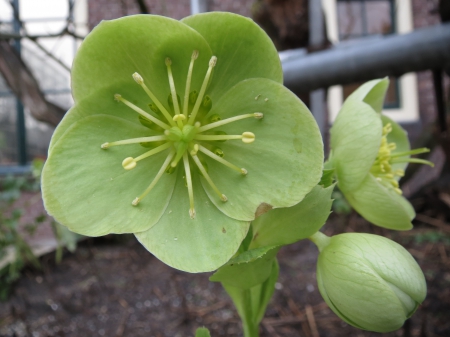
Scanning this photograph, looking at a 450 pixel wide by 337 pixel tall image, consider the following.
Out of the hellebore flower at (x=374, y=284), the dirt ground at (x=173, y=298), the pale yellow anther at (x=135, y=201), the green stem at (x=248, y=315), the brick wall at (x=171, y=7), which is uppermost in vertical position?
the brick wall at (x=171, y=7)

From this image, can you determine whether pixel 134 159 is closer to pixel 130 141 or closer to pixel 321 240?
pixel 130 141

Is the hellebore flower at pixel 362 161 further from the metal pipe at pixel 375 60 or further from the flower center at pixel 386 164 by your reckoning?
the metal pipe at pixel 375 60

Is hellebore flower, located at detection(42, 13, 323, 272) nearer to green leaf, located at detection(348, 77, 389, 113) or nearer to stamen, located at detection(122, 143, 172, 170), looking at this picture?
stamen, located at detection(122, 143, 172, 170)

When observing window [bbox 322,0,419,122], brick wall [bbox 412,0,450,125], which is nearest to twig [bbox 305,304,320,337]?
Result: window [bbox 322,0,419,122]

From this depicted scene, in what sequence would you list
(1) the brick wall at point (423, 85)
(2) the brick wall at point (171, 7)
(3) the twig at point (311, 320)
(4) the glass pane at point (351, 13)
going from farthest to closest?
(4) the glass pane at point (351, 13) < (1) the brick wall at point (423, 85) < (2) the brick wall at point (171, 7) < (3) the twig at point (311, 320)

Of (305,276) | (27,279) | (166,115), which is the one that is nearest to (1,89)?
(27,279)

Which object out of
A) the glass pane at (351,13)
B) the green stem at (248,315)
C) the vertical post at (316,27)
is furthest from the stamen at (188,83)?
the glass pane at (351,13)

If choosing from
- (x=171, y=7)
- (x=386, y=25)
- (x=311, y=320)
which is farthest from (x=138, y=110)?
(x=386, y=25)

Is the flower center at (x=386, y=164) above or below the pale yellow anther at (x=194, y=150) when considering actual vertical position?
below
